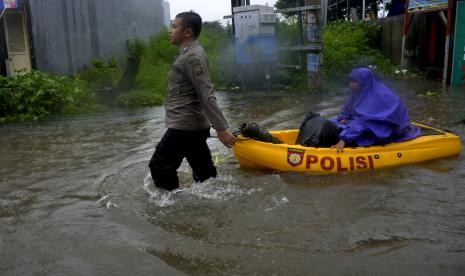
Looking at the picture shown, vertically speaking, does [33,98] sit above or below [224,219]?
above

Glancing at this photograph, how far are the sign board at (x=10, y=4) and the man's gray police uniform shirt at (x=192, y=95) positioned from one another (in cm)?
885

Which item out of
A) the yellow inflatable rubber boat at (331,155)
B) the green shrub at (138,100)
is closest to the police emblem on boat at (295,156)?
the yellow inflatable rubber boat at (331,155)

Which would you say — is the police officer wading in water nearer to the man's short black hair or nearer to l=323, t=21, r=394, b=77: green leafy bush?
the man's short black hair

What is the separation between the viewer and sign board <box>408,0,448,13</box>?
12297mm

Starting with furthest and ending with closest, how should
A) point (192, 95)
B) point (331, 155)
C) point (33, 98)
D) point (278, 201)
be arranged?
point (33, 98) → point (331, 155) → point (278, 201) → point (192, 95)

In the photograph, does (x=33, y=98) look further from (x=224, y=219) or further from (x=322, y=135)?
(x=224, y=219)

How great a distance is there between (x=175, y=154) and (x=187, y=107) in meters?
0.45

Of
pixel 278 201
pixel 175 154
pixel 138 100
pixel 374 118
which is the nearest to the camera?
pixel 175 154

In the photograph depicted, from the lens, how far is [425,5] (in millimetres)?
12867

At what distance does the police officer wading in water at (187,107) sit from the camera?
165 inches

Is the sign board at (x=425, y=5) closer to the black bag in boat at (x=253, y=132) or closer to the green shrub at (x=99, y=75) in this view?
the green shrub at (x=99, y=75)

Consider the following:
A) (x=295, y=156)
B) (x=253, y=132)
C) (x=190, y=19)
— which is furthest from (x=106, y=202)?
(x=295, y=156)

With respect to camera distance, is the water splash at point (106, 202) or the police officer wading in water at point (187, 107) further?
the water splash at point (106, 202)

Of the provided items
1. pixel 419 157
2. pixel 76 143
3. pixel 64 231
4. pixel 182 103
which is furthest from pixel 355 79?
pixel 76 143
